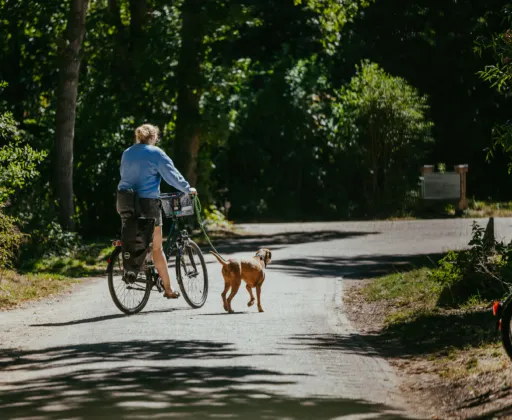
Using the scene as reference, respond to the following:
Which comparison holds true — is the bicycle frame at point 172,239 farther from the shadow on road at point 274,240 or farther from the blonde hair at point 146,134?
the shadow on road at point 274,240

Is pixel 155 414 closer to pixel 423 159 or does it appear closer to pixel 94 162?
pixel 94 162

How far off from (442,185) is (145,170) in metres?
22.9

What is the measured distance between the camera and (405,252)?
2216 cm

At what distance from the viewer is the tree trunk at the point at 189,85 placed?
26047 millimetres

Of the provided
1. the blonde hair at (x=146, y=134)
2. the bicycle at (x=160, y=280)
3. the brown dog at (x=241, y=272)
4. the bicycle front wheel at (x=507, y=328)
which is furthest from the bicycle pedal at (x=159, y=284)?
the bicycle front wheel at (x=507, y=328)

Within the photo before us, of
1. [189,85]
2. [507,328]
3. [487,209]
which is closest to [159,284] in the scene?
[507,328]

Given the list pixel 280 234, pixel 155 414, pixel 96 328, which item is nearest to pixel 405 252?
pixel 280 234

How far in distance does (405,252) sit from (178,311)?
396 inches

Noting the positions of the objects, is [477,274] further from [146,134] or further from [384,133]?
[384,133]

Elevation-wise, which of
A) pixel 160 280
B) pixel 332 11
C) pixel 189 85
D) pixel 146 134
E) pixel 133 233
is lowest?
pixel 160 280

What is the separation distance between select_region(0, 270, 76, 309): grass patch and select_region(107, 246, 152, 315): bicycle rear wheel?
6.73 ft

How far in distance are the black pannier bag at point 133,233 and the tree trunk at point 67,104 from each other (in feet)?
30.9

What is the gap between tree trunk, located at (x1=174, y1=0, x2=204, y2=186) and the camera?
1025 inches

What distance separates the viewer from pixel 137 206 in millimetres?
12273
